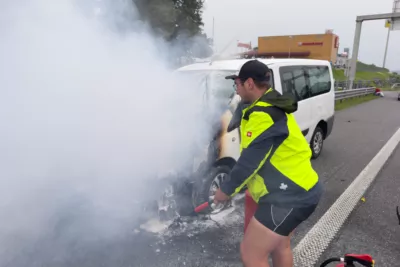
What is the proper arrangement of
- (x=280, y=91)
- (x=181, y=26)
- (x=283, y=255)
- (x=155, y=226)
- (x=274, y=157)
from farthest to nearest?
(x=280, y=91) → (x=181, y=26) → (x=155, y=226) → (x=283, y=255) → (x=274, y=157)

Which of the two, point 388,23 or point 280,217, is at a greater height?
point 388,23

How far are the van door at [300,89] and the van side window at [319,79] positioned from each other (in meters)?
0.23

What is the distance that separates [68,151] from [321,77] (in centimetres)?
490

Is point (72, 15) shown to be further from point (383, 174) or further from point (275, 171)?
point (383, 174)

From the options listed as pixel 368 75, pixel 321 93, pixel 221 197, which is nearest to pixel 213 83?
pixel 221 197

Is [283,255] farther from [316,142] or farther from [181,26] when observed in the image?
[316,142]

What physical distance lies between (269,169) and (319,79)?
4.50 m

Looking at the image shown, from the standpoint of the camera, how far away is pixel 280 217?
1.81m

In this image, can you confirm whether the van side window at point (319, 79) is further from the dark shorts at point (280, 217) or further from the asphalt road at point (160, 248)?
the dark shorts at point (280, 217)

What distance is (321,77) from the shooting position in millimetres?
5820

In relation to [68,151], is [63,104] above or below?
above

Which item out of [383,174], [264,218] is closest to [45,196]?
[264,218]

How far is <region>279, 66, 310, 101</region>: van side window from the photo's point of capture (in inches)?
178

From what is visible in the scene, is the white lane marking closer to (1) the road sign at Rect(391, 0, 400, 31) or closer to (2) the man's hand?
(2) the man's hand
